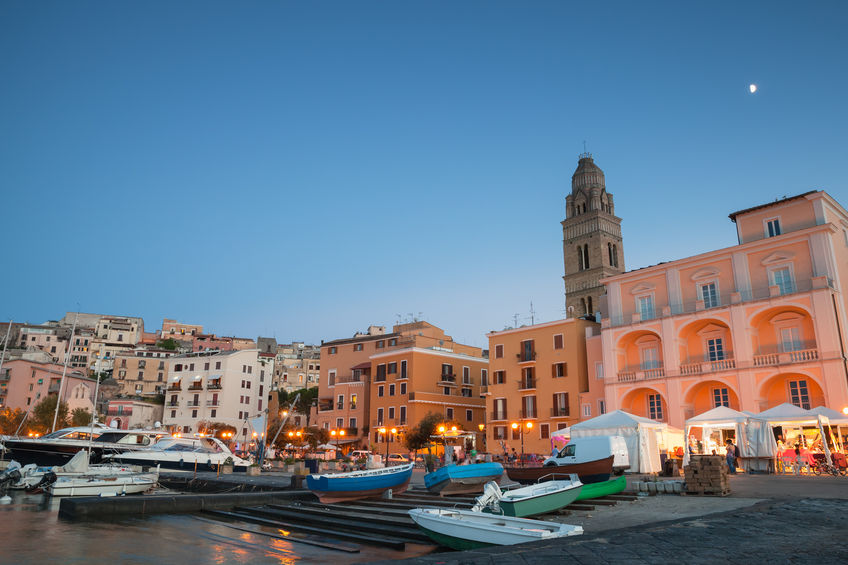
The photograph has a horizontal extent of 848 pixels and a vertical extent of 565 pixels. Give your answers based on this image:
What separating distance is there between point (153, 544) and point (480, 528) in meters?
6.99

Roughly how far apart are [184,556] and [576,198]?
73746mm

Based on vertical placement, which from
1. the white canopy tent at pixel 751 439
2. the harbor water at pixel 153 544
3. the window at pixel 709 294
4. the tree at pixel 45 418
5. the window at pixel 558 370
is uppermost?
the window at pixel 709 294

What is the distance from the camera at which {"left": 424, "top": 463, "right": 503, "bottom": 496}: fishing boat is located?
18.4 m

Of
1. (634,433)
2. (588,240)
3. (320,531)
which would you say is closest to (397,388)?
(634,433)

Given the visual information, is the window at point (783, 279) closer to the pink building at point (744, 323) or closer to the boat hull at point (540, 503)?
the pink building at point (744, 323)

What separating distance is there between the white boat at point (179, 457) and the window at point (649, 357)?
77.7 feet

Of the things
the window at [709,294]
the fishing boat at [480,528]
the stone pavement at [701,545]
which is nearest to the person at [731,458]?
the window at [709,294]

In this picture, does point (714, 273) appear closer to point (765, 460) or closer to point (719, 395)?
point (719, 395)

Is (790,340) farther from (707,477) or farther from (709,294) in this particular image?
(707,477)

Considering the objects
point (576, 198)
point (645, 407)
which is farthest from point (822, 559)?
point (576, 198)

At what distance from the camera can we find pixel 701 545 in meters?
7.92

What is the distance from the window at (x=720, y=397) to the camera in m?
33.4

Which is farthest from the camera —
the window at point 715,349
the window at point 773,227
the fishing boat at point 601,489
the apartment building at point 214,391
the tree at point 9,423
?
the apartment building at point 214,391

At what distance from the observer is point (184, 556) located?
36.7 feet
